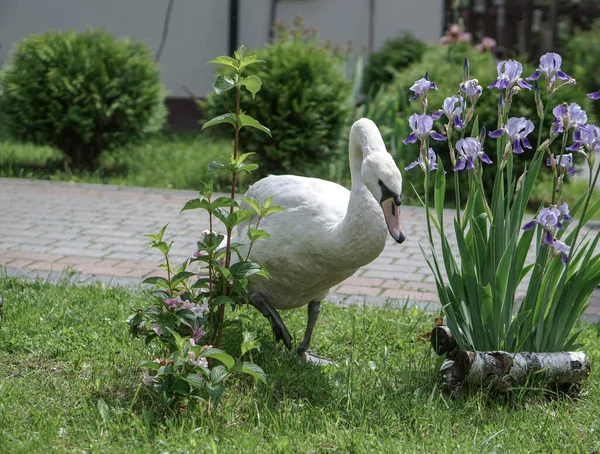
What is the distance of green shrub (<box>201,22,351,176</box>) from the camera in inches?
357

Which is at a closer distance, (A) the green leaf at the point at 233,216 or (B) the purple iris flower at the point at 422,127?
(A) the green leaf at the point at 233,216

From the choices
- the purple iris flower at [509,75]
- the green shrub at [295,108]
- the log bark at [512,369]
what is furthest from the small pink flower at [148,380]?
the green shrub at [295,108]

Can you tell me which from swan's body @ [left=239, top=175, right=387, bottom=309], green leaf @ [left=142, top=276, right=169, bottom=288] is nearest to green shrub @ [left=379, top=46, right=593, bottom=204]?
swan's body @ [left=239, top=175, right=387, bottom=309]

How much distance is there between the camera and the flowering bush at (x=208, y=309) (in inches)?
130

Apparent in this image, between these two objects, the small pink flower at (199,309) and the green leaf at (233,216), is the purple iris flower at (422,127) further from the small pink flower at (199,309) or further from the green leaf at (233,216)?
the small pink flower at (199,309)

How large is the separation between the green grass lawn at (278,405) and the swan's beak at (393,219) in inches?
27.6

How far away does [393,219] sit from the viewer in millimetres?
3385

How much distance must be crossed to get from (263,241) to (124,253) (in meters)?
2.73

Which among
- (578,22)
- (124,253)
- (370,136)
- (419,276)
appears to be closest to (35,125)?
(124,253)

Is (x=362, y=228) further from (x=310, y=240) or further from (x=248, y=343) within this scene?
(x=248, y=343)

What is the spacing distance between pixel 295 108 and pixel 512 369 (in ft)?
18.8

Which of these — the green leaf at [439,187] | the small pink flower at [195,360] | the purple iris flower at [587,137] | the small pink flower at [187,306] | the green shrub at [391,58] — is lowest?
the small pink flower at [195,360]

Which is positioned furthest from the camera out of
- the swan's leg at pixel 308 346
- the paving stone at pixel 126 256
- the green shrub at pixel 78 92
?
the green shrub at pixel 78 92

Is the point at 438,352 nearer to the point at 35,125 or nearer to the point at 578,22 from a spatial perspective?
the point at 35,125
